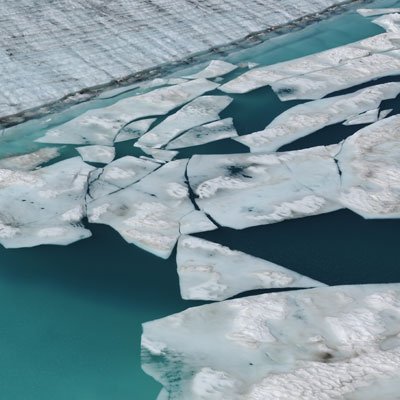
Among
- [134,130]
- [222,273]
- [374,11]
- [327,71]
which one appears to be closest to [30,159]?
[134,130]

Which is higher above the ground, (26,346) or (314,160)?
(314,160)

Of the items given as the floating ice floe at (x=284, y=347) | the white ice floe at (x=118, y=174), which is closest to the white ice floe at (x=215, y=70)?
the white ice floe at (x=118, y=174)

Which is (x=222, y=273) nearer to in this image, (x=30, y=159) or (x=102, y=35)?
(x=30, y=159)

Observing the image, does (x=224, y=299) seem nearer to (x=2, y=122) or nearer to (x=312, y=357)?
(x=312, y=357)

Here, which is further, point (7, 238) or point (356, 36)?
point (356, 36)

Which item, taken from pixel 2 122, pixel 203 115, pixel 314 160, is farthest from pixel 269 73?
pixel 2 122

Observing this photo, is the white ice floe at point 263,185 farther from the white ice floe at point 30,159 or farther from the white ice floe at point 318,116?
the white ice floe at point 30,159
